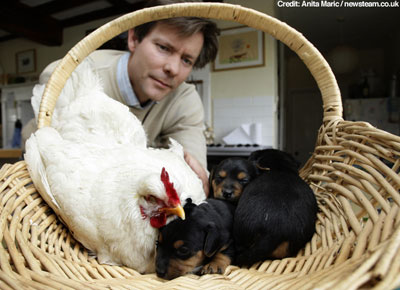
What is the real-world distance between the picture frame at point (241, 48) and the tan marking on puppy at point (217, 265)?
2.47m

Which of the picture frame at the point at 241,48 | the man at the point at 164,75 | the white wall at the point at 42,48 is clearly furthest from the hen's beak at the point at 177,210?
the white wall at the point at 42,48

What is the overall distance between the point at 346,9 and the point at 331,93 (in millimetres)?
2380

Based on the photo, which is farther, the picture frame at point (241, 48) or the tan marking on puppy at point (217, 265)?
the picture frame at point (241, 48)

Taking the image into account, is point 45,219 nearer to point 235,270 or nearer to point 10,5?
point 235,270

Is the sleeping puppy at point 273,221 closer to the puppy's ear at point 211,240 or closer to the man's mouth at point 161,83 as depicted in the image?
the puppy's ear at point 211,240

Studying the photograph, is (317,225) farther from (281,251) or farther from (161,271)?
(161,271)

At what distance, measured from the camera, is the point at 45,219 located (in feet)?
2.43

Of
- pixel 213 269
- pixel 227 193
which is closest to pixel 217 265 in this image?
pixel 213 269

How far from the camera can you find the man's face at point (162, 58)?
3.83 feet

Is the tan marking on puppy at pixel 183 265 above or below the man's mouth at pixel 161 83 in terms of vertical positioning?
below

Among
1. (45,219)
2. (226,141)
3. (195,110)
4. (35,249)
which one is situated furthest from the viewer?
(226,141)

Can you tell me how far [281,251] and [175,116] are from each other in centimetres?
99

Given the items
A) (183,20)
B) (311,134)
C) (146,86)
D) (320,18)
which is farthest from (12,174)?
(311,134)

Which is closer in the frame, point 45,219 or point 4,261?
point 4,261
